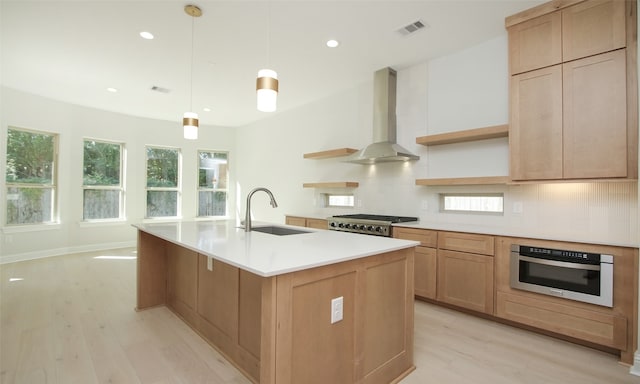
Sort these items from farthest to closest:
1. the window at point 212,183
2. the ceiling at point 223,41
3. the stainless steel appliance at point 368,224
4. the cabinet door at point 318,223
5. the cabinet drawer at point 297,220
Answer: the window at point 212,183 < the cabinet drawer at point 297,220 < the cabinet door at point 318,223 < the stainless steel appliance at point 368,224 < the ceiling at point 223,41

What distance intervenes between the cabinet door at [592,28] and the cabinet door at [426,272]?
211 centimetres

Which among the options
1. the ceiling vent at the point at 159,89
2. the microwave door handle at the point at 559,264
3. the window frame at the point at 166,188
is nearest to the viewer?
the microwave door handle at the point at 559,264

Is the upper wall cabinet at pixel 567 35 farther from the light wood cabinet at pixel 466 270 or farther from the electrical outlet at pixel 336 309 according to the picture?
the electrical outlet at pixel 336 309

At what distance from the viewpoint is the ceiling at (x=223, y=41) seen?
278 cm

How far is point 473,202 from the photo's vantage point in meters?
3.62

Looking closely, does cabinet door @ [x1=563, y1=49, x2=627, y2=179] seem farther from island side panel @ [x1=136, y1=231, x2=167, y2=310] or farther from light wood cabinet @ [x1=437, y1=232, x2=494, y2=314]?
island side panel @ [x1=136, y1=231, x2=167, y2=310]

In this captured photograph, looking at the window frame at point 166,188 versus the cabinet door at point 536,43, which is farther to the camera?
the window frame at point 166,188

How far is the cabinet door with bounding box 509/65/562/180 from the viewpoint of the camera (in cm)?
262

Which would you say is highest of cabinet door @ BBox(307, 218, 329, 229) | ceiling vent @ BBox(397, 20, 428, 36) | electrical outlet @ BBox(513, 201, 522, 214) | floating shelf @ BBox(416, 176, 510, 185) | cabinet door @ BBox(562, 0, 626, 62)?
ceiling vent @ BBox(397, 20, 428, 36)

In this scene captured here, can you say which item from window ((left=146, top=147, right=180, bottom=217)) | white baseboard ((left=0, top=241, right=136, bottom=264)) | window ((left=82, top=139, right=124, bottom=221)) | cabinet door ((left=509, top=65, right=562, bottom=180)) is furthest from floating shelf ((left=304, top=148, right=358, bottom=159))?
white baseboard ((left=0, top=241, right=136, bottom=264))

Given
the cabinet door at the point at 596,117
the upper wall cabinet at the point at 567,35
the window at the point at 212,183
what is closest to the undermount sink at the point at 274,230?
the cabinet door at the point at 596,117

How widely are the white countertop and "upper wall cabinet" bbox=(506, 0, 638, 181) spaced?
168cm

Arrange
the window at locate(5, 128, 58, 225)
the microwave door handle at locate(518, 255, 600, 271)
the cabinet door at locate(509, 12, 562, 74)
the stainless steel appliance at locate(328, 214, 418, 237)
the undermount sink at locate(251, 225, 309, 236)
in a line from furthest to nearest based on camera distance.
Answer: the window at locate(5, 128, 58, 225) < the stainless steel appliance at locate(328, 214, 418, 237) < the undermount sink at locate(251, 225, 309, 236) < the cabinet door at locate(509, 12, 562, 74) < the microwave door handle at locate(518, 255, 600, 271)

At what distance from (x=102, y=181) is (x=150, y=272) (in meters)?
4.26
